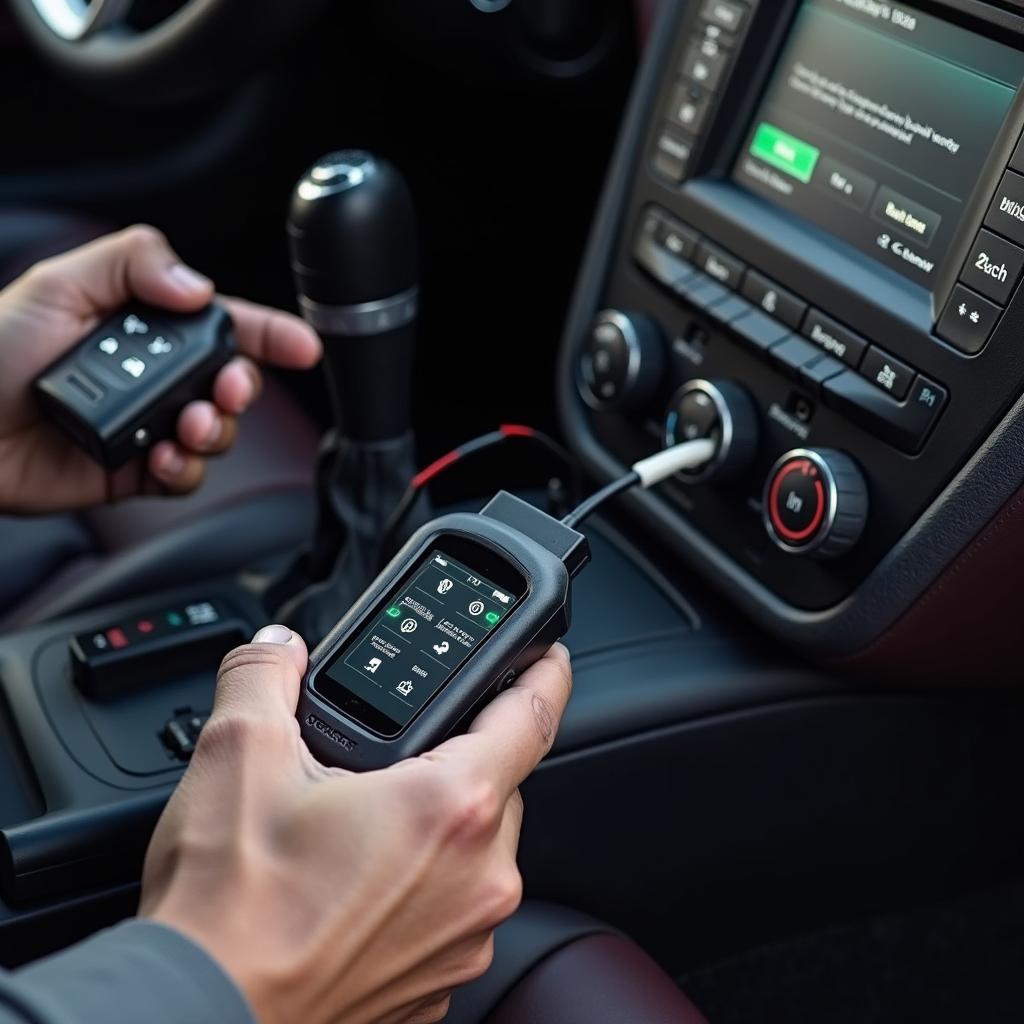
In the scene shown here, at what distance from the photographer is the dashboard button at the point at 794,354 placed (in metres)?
0.81

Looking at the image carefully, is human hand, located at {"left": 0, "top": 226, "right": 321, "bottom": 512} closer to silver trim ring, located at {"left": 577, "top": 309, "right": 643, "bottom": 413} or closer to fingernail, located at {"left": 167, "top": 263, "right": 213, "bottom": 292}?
fingernail, located at {"left": 167, "top": 263, "right": 213, "bottom": 292}

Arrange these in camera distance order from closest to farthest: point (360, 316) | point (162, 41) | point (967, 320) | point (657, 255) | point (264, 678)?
point (264, 678) → point (967, 320) → point (360, 316) → point (657, 255) → point (162, 41)

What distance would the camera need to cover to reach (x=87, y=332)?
948mm

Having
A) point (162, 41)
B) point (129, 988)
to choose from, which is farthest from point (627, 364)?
point (129, 988)

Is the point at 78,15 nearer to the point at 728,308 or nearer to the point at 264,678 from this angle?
the point at 728,308

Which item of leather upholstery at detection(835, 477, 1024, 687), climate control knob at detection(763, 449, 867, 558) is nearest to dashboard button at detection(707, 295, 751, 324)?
climate control knob at detection(763, 449, 867, 558)

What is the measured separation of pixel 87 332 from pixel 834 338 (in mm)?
499

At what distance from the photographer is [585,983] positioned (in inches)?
28.7

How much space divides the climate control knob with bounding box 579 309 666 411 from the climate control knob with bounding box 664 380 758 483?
51 millimetres

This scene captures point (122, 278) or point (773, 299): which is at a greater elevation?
point (773, 299)

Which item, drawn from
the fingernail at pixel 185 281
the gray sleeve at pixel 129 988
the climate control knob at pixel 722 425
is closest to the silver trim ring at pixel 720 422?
the climate control knob at pixel 722 425

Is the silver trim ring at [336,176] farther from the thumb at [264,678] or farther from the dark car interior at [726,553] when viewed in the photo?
the thumb at [264,678]

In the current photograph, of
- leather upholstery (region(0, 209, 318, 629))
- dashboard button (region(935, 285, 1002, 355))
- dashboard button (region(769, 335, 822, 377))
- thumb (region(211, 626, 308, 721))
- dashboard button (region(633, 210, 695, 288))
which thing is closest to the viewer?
thumb (region(211, 626, 308, 721))

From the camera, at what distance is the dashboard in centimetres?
73
